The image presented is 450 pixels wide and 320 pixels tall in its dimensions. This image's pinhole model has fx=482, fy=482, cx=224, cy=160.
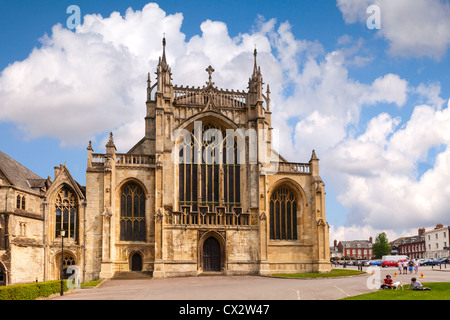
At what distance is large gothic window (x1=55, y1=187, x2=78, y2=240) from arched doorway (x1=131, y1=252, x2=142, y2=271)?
5548 mm

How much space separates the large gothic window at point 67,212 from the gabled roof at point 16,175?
2.30 meters

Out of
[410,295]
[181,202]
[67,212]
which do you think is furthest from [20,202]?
[410,295]

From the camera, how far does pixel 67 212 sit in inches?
1748

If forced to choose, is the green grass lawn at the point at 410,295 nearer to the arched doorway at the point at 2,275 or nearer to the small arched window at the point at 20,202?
the arched doorway at the point at 2,275

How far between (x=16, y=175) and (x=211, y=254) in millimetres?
19297

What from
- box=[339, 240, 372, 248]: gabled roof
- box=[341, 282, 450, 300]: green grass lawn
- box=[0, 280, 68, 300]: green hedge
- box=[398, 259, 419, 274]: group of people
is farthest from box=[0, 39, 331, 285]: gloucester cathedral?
box=[339, 240, 372, 248]: gabled roof

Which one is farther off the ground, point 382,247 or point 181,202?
point 181,202

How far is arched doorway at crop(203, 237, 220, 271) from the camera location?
4534cm

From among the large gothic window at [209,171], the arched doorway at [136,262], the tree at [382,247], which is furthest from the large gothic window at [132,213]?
the tree at [382,247]

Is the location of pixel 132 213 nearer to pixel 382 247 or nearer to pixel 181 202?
pixel 181 202

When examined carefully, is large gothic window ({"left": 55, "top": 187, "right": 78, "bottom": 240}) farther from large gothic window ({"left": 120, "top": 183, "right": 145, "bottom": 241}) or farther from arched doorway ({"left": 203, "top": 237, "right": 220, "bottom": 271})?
arched doorway ({"left": 203, "top": 237, "right": 220, "bottom": 271})

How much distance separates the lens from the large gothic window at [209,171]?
47.3 meters
